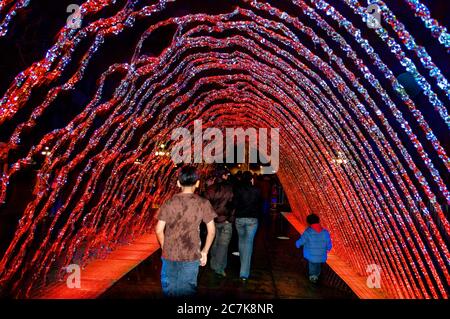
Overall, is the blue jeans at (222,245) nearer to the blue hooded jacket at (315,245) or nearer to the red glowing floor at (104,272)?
the blue hooded jacket at (315,245)

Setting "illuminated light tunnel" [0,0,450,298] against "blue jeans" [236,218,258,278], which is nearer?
"illuminated light tunnel" [0,0,450,298]

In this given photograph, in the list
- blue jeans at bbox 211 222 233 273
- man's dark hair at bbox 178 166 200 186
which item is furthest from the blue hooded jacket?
man's dark hair at bbox 178 166 200 186

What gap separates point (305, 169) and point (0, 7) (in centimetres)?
913

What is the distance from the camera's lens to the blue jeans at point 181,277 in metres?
4.18

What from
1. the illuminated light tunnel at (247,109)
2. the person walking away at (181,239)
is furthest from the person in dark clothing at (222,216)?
the person walking away at (181,239)

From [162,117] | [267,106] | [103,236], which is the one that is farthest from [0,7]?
[267,106]

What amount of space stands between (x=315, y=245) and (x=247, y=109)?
18.4 feet

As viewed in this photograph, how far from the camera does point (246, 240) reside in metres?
6.96

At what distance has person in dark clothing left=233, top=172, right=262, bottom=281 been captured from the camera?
6.92 metres

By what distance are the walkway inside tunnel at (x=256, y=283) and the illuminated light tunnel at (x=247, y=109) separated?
0.90m

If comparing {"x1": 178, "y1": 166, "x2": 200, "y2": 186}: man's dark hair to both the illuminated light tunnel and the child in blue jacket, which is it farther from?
the child in blue jacket

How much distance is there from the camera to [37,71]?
4441mm
